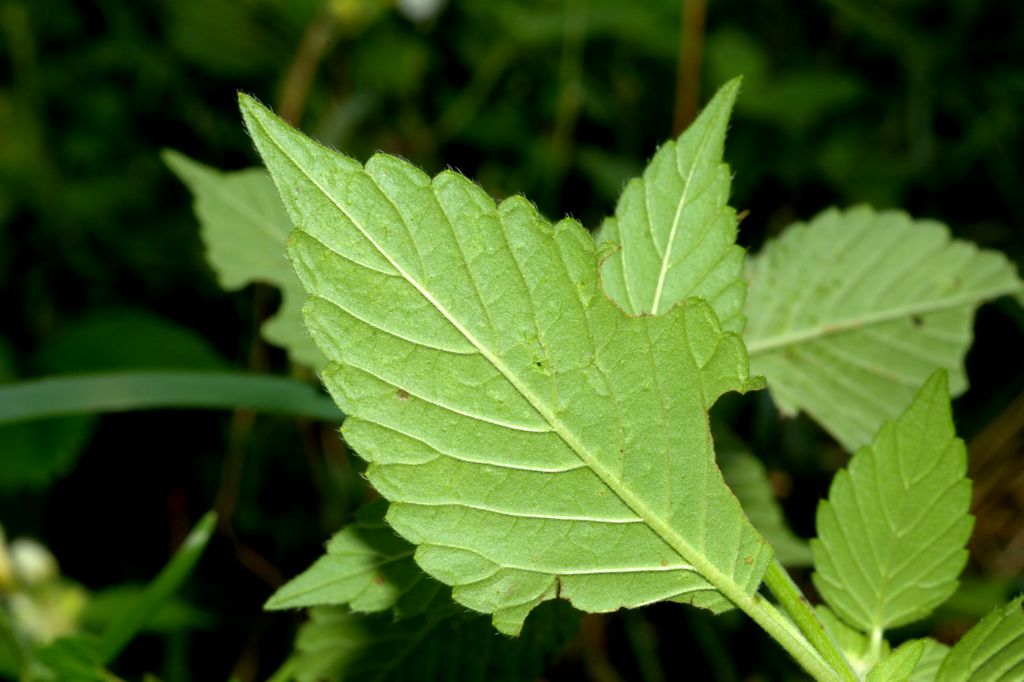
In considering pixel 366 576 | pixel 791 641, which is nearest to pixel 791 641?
pixel 791 641

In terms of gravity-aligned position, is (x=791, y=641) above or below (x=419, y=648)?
above

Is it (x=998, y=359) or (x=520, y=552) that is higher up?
(x=520, y=552)

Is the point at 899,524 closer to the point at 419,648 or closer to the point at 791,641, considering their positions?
the point at 791,641

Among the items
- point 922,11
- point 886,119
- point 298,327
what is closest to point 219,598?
point 298,327

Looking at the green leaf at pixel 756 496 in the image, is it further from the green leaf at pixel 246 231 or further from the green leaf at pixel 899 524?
the green leaf at pixel 246 231

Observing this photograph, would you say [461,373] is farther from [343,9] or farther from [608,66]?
[608,66]

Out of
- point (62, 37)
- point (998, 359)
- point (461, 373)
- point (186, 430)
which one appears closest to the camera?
point (461, 373)

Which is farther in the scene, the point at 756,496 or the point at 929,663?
the point at 756,496

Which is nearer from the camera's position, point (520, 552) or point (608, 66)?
point (520, 552)
